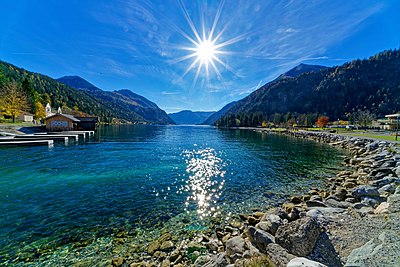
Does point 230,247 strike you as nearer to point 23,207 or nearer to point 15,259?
point 15,259

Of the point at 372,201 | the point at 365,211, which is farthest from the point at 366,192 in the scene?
the point at 365,211

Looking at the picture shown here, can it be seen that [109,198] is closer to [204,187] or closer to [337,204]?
[204,187]


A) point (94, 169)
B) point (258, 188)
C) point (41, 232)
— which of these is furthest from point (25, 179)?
point (258, 188)

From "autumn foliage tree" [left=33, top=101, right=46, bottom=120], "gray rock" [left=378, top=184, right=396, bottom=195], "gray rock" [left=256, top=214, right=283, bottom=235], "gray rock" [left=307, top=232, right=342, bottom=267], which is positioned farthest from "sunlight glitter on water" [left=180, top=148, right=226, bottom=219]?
"autumn foliage tree" [left=33, top=101, right=46, bottom=120]

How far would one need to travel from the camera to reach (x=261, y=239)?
20.5 ft

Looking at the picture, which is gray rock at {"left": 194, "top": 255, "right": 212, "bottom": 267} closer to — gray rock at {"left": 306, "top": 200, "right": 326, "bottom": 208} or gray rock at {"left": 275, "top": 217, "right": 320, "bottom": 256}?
gray rock at {"left": 275, "top": 217, "right": 320, "bottom": 256}

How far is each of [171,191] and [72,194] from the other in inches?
273

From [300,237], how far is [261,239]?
153 centimetres

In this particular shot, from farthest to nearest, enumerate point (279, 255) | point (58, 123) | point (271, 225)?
point (58, 123)
point (271, 225)
point (279, 255)

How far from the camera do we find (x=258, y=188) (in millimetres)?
14664

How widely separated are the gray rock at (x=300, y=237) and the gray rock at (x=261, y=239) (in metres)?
0.54

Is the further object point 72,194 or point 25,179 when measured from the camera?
point 25,179

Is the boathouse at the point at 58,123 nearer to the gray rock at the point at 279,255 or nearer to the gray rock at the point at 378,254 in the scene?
the gray rock at the point at 279,255

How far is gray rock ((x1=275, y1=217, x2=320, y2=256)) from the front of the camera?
5039 millimetres
